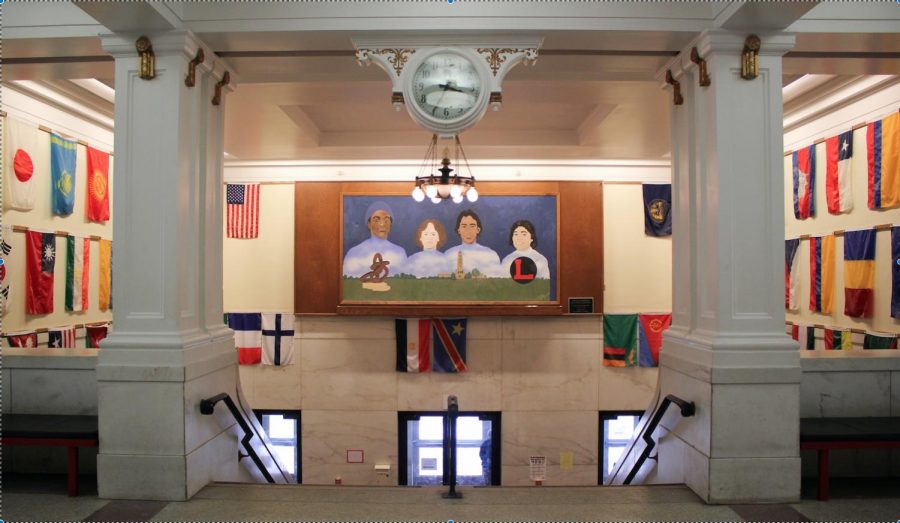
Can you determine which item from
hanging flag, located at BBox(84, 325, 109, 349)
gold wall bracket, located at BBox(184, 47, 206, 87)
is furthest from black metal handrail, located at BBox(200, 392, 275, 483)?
hanging flag, located at BBox(84, 325, 109, 349)

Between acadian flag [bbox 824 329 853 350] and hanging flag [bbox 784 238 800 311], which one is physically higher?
hanging flag [bbox 784 238 800 311]

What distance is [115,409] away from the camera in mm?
4098

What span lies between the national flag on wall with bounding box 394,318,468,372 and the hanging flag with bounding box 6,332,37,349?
514cm

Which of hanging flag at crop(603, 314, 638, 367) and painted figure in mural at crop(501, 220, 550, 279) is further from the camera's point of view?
hanging flag at crop(603, 314, 638, 367)

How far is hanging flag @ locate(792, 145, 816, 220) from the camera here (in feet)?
24.7

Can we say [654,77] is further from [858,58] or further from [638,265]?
[638,265]

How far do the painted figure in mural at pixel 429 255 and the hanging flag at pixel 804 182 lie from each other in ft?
16.8

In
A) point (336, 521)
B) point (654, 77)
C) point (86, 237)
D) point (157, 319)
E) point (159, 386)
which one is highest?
point (654, 77)

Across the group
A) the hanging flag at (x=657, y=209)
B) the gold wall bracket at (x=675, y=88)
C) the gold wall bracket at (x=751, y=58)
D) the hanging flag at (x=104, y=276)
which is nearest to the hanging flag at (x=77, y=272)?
the hanging flag at (x=104, y=276)

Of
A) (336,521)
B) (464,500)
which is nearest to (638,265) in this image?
(464,500)

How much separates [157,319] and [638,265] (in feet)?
27.0

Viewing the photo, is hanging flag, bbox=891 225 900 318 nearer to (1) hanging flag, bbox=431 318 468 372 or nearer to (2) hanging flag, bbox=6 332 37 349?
(1) hanging flag, bbox=431 318 468 372

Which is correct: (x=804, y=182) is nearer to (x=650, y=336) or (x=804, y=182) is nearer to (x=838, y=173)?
(x=838, y=173)

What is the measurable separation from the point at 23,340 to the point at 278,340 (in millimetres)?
4123
